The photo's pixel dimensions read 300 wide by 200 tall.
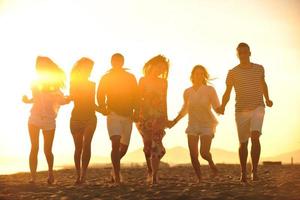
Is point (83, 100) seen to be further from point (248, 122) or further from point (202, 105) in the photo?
point (248, 122)

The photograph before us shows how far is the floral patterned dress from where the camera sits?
10578 millimetres

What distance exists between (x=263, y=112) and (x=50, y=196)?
14.5 ft

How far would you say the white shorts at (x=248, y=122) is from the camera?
10.0 m

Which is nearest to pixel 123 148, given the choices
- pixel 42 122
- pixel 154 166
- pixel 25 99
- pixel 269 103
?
pixel 154 166

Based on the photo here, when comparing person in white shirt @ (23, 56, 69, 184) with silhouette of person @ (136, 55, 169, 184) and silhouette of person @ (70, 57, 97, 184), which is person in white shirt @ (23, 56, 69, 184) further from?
silhouette of person @ (136, 55, 169, 184)

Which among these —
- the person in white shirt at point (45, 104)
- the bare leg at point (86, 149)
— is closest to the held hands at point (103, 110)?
the bare leg at point (86, 149)

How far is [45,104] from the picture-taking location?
10938 millimetres

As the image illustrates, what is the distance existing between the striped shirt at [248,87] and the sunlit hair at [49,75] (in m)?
3.62

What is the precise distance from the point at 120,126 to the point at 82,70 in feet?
4.62

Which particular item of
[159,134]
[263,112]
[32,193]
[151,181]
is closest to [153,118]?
[159,134]

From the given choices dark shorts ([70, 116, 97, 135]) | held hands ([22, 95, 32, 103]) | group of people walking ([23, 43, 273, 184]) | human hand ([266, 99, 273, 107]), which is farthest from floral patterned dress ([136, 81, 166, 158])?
held hands ([22, 95, 32, 103])

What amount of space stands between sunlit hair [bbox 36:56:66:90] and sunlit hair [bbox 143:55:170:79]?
5.79 ft

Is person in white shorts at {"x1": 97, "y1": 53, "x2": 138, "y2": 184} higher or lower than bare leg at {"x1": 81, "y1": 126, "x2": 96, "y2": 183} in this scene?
higher

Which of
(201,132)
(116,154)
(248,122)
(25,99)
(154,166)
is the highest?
(25,99)
